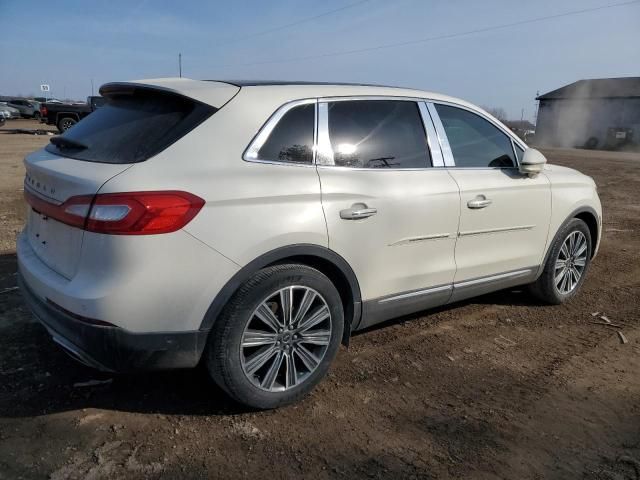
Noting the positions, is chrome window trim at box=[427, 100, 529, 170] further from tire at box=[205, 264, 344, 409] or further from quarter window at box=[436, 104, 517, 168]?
tire at box=[205, 264, 344, 409]

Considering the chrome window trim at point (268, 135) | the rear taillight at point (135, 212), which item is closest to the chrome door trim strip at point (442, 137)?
the chrome window trim at point (268, 135)

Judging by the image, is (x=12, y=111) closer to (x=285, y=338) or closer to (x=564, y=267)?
(x=564, y=267)

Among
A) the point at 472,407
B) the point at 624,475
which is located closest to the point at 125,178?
the point at 472,407

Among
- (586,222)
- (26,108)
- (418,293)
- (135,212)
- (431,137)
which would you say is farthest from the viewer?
(26,108)

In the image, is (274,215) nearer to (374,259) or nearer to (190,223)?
(190,223)

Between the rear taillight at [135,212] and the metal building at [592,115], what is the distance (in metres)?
50.5

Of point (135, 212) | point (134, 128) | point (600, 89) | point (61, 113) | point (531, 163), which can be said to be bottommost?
point (61, 113)

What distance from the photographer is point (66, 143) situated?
3.12m

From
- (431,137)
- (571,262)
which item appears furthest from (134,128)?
(571,262)

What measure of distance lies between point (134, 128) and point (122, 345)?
114 centimetres

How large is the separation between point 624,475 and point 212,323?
2.10m

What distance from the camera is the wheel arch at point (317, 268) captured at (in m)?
2.71

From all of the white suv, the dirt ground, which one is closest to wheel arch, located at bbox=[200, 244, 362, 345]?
the white suv

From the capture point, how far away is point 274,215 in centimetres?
284
